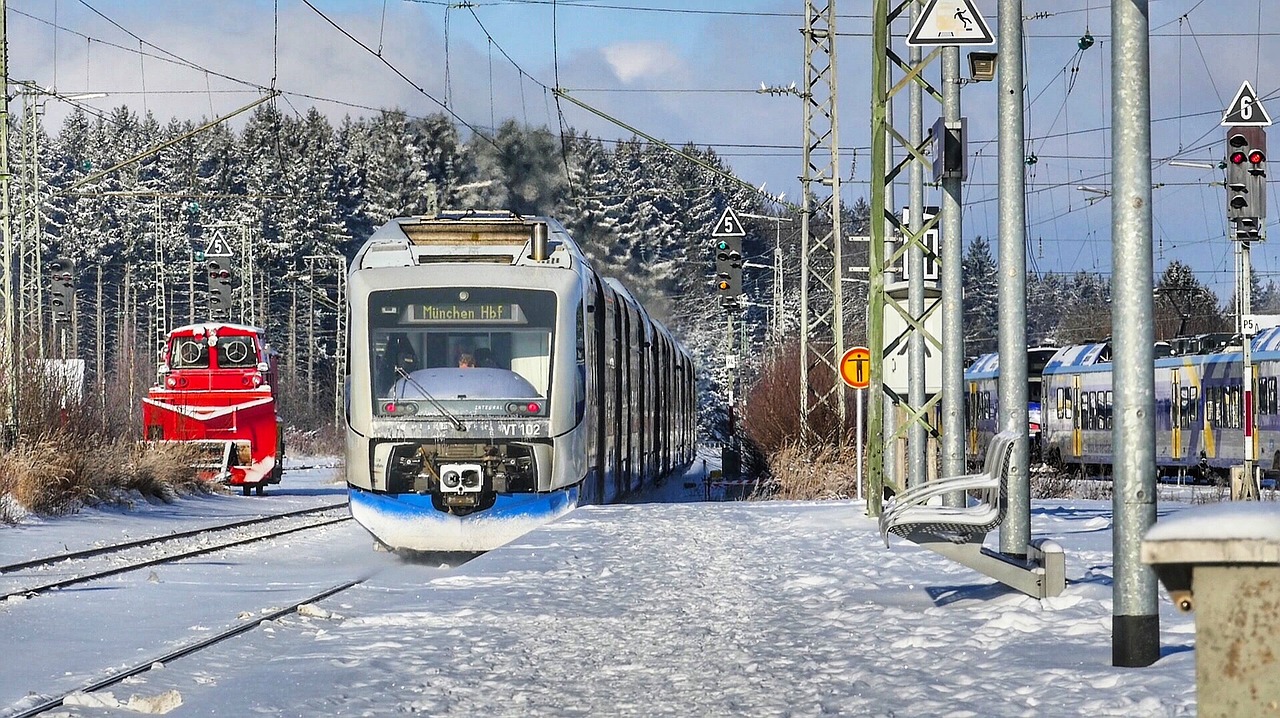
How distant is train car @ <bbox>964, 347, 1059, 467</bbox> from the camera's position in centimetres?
4616

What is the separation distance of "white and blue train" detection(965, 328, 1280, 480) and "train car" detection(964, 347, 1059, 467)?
9 centimetres

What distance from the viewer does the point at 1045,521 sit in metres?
18.9

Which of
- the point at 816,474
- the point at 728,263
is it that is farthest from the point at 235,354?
the point at 816,474

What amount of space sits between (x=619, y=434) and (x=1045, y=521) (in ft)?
21.1

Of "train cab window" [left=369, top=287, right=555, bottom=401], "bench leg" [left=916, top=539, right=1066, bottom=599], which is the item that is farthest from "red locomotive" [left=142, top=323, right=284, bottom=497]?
"bench leg" [left=916, top=539, right=1066, bottom=599]

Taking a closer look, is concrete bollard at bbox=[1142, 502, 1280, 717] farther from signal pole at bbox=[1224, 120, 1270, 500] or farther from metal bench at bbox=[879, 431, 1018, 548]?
signal pole at bbox=[1224, 120, 1270, 500]

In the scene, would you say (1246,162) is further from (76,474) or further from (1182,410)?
(76,474)

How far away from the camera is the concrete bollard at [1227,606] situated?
447 cm

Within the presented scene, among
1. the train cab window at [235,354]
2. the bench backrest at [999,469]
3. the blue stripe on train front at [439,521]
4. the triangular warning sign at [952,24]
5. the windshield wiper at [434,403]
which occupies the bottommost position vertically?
the blue stripe on train front at [439,521]

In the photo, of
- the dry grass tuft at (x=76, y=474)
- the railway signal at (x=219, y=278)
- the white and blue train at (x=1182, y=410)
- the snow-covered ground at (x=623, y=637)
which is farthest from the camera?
the railway signal at (x=219, y=278)

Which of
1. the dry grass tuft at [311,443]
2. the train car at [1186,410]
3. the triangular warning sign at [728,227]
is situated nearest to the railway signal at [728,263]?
the triangular warning sign at [728,227]

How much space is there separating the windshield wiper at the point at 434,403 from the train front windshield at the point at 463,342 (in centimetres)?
1

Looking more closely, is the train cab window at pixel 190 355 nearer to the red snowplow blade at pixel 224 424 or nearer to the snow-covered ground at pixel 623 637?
the red snowplow blade at pixel 224 424

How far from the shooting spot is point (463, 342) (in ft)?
59.9
